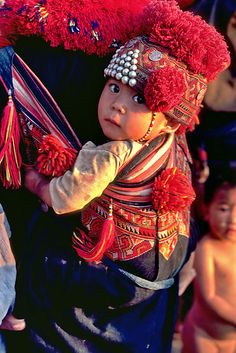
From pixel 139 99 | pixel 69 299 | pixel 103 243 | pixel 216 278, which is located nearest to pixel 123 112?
pixel 139 99

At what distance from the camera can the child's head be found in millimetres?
1861

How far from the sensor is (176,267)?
5.01 ft

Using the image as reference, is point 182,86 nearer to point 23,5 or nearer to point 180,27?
point 180,27

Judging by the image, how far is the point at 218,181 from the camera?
1887mm

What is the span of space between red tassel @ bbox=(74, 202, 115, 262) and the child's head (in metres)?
0.58

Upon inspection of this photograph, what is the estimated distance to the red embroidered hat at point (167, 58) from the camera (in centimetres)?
127

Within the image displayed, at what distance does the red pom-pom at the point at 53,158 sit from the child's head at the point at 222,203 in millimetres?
654

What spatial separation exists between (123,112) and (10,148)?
25 centimetres

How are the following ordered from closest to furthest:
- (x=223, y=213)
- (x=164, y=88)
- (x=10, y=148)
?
1. (x=164, y=88)
2. (x=10, y=148)
3. (x=223, y=213)

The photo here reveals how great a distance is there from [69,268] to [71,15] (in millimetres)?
536

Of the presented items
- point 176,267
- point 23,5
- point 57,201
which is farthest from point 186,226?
point 23,5

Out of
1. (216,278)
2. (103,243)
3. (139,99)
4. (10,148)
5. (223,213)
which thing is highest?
(139,99)

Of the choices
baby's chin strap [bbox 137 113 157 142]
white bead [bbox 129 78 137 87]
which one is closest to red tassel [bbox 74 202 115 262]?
baby's chin strap [bbox 137 113 157 142]

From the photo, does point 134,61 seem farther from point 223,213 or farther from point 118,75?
point 223,213
